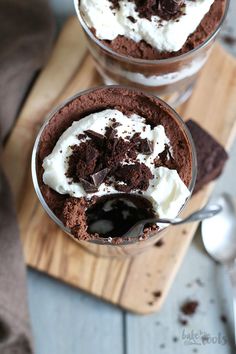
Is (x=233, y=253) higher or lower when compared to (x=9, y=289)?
higher

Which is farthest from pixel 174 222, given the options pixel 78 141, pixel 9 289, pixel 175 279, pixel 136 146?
pixel 9 289

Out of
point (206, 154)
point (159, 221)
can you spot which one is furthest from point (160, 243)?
point (159, 221)

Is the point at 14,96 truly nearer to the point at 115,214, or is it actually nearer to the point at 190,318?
the point at 115,214

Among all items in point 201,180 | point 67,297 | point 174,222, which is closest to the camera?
point 174,222

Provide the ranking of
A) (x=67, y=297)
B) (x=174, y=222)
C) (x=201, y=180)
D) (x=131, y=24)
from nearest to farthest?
1. (x=174, y=222)
2. (x=131, y=24)
3. (x=201, y=180)
4. (x=67, y=297)

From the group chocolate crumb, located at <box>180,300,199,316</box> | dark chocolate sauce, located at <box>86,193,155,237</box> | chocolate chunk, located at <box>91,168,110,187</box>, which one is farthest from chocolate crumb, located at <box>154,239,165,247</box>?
chocolate chunk, located at <box>91,168,110,187</box>

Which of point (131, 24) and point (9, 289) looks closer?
point (131, 24)

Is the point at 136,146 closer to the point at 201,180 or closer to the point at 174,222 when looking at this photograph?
the point at 174,222

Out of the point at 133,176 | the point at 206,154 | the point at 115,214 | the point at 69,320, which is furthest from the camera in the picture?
the point at 69,320
